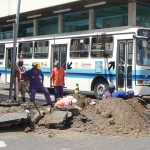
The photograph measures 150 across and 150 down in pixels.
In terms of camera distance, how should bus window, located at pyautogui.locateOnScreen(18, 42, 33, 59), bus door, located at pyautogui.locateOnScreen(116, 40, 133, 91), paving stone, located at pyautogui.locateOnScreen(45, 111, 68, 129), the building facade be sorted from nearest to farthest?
paving stone, located at pyautogui.locateOnScreen(45, 111, 68, 129) → bus door, located at pyautogui.locateOnScreen(116, 40, 133, 91) → bus window, located at pyautogui.locateOnScreen(18, 42, 33, 59) → the building facade

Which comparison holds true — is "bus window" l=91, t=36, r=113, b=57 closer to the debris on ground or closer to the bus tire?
the bus tire

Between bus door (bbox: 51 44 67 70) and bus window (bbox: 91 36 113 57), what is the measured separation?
2.11 m

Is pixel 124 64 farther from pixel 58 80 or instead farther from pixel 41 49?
pixel 41 49

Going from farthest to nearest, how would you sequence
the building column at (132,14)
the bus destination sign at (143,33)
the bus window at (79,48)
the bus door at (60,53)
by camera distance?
the building column at (132,14) < the bus door at (60,53) < the bus window at (79,48) < the bus destination sign at (143,33)

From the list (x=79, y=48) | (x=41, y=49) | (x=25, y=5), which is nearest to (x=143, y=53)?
(x=79, y=48)

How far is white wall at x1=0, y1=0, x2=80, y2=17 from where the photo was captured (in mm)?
29209

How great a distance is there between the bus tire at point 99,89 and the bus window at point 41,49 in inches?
163

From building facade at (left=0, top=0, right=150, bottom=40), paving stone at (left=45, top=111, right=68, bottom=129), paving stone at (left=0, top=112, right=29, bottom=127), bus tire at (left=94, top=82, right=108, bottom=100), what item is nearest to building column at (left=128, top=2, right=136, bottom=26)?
building facade at (left=0, top=0, right=150, bottom=40)

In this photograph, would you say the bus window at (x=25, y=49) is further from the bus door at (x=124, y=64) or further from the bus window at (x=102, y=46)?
the bus door at (x=124, y=64)

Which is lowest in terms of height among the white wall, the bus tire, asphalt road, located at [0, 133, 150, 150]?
asphalt road, located at [0, 133, 150, 150]

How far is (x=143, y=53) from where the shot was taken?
16703 mm

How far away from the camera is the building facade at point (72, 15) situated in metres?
24.7

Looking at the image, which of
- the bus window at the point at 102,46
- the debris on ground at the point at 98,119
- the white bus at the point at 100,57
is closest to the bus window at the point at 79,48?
the white bus at the point at 100,57

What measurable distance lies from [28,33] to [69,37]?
580 inches
